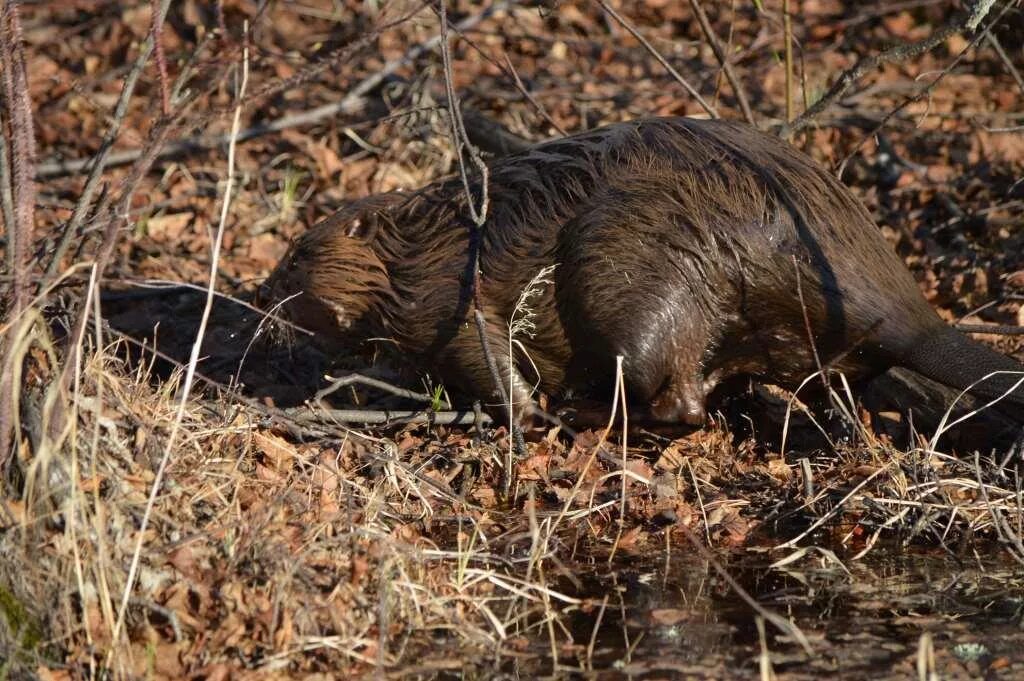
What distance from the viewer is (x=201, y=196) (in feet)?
18.5

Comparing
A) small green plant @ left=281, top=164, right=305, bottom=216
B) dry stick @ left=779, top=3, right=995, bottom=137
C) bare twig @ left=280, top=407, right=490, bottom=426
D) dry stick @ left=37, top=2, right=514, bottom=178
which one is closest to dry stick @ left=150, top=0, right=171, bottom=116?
bare twig @ left=280, top=407, right=490, bottom=426

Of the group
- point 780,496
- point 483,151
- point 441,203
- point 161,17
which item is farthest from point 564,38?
point 161,17

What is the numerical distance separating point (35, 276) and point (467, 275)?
136 cm

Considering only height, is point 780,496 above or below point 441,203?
below

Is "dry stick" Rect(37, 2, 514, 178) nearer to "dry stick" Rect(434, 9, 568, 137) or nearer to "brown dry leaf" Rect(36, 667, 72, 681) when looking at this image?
"dry stick" Rect(434, 9, 568, 137)

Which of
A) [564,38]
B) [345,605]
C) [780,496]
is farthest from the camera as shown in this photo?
[564,38]

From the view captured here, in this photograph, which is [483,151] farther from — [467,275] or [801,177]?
[801,177]

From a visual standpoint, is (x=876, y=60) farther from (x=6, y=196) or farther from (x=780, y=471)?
(x=6, y=196)

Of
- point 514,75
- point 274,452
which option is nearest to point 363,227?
point 514,75

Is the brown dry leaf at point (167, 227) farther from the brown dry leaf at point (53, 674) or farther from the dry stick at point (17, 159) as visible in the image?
the brown dry leaf at point (53, 674)

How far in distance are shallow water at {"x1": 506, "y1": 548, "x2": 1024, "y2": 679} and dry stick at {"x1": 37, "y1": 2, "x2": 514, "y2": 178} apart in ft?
10.0

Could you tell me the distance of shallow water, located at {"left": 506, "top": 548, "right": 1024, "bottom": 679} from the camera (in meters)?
2.63

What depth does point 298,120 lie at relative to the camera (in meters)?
5.77

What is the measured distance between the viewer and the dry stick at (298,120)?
5.59 meters
